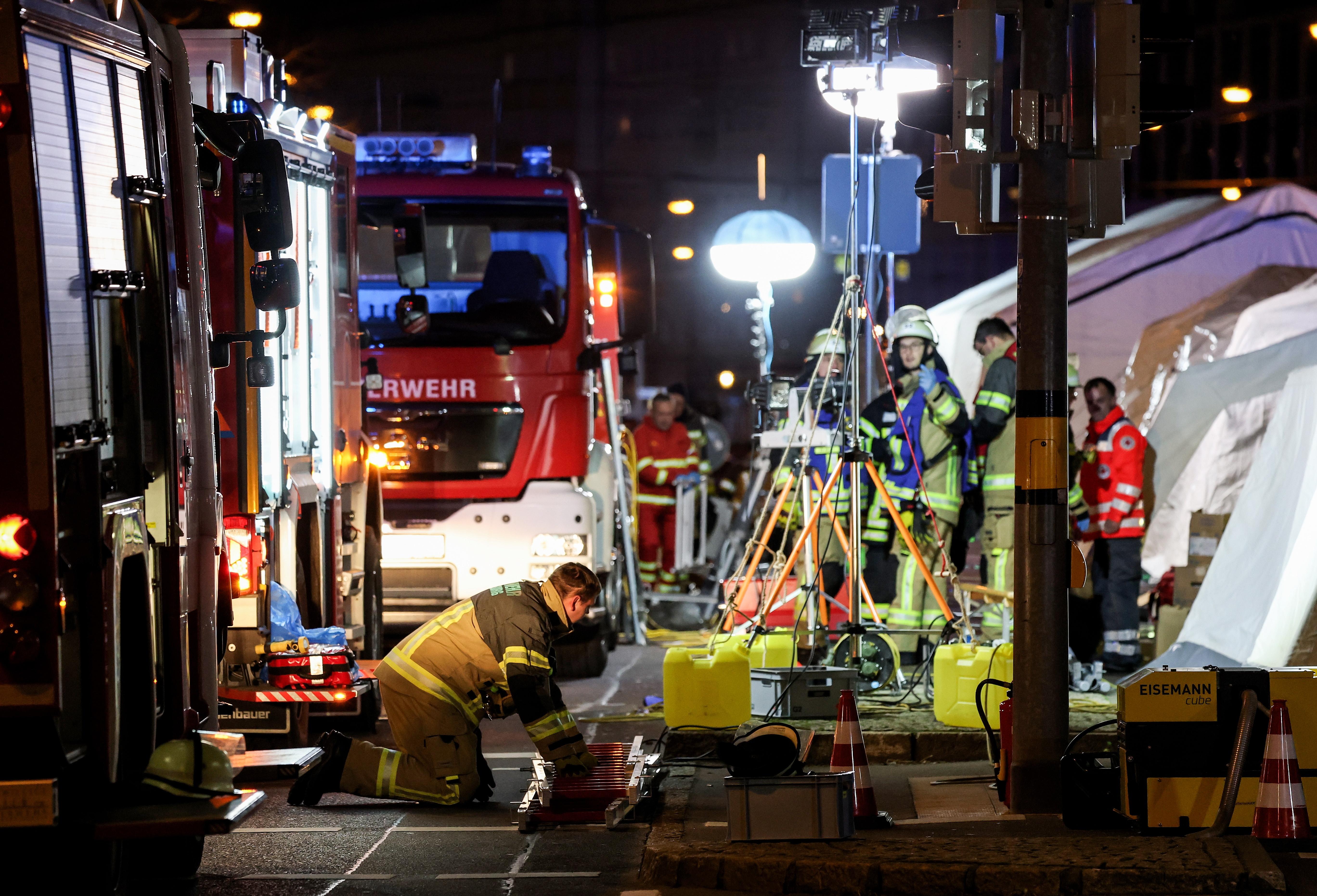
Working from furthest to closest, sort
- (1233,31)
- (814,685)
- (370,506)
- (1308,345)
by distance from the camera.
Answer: (1233,31) → (1308,345) → (370,506) → (814,685)

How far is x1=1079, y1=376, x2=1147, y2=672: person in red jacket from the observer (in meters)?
11.0

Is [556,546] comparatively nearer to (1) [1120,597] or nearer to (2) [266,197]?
(1) [1120,597]

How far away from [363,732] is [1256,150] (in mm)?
27074

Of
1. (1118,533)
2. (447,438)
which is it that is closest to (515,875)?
(447,438)

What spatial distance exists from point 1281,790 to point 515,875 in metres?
2.79

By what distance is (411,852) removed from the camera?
259 inches

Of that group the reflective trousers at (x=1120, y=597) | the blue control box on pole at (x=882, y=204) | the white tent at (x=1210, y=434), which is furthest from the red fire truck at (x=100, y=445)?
the white tent at (x=1210, y=434)

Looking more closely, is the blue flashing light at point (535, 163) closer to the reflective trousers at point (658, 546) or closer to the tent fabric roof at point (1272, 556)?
the reflective trousers at point (658, 546)

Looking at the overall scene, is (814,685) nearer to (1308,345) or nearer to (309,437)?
(309,437)

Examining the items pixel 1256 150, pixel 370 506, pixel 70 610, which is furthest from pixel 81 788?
pixel 1256 150

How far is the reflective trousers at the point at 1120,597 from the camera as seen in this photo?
1093 cm

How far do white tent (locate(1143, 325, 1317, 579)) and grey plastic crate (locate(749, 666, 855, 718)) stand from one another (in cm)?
512

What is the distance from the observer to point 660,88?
39.4 metres

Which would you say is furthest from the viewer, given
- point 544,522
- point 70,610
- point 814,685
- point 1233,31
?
point 1233,31
